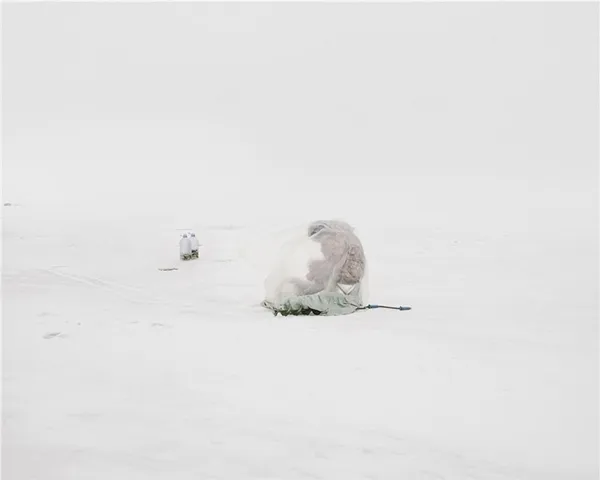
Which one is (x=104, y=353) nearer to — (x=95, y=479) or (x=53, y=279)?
(x=95, y=479)

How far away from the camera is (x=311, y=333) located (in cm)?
470

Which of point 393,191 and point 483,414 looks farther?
point 393,191

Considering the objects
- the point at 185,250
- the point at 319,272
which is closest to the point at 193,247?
the point at 185,250

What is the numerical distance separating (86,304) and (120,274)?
2.16 m

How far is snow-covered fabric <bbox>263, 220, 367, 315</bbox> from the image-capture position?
5332 millimetres

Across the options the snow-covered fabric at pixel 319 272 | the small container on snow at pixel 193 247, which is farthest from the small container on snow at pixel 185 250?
the snow-covered fabric at pixel 319 272

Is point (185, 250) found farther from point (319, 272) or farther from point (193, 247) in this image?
point (319, 272)

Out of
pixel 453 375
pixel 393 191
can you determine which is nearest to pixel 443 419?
pixel 453 375

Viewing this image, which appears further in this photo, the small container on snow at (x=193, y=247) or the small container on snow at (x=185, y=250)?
the small container on snow at (x=193, y=247)

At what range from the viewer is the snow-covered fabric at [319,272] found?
533cm

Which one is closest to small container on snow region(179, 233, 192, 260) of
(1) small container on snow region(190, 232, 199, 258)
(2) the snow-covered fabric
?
(1) small container on snow region(190, 232, 199, 258)

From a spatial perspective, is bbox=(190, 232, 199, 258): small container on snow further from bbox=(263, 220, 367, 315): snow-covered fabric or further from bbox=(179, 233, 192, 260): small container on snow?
bbox=(263, 220, 367, 315): snow-covered fabric

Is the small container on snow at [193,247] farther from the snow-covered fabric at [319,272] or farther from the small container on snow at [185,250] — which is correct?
the snow-covered fabric at [319,272]

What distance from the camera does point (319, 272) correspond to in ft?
17.8
